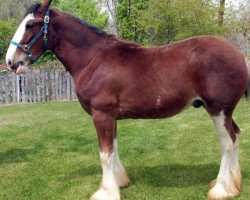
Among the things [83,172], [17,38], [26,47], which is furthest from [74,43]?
[83,172]

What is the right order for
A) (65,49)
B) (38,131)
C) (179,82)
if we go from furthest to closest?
(38,131), (65,49), (179,82)

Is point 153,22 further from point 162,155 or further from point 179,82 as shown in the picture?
point 179,82

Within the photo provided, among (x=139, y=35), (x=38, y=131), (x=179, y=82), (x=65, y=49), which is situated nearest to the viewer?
(x=179, y=82)

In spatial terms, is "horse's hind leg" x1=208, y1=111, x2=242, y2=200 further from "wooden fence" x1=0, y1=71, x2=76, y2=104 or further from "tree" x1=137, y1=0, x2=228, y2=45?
"wooden fence" x1=0, y1=71, x2=76, y2=104

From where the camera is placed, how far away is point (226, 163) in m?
4.43

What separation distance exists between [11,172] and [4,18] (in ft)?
79.6

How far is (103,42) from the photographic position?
4691mm

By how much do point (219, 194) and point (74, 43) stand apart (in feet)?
8.37

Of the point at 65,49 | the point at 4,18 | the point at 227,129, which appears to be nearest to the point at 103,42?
the point at 65,49

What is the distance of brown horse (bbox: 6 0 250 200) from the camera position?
14.1 feet

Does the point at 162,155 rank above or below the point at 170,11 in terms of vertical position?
below

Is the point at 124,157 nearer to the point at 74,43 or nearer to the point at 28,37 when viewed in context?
the point at 74,43

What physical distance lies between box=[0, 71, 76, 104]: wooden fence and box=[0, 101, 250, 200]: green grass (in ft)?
16.7

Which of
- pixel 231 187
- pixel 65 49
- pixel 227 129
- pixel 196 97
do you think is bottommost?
pixel 231 187
